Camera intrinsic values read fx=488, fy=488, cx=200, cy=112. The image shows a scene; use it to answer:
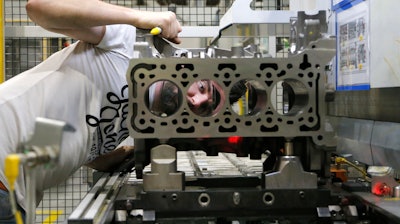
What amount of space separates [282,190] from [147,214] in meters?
0.29

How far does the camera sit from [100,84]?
1.39m

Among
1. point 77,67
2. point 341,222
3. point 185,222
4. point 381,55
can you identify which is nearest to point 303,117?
point 341,222

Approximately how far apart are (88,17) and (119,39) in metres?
0.17

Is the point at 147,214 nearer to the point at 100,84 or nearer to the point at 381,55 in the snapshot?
the point at 100,84

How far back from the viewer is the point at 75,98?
1.34m

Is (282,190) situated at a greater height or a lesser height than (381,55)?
lesser

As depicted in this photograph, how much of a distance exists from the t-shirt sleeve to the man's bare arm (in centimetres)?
2

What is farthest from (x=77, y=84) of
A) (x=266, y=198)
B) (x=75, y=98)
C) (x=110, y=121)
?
(x=266, y=198)

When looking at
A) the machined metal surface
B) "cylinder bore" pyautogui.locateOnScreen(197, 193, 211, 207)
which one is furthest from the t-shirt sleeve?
"cylinder bore" pyautogui.locateOnScreen(197, 193, 211, 207)

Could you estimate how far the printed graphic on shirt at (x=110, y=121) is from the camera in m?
1.40

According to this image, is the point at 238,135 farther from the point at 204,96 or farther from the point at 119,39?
the point at 119,39

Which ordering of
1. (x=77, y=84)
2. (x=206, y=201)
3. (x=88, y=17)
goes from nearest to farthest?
(x=206, y=201) < (x=88, y=17) < (x=77, y=84)

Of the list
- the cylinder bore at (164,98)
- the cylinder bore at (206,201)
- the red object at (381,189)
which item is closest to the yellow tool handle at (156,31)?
the cylinder bore at (164,98)

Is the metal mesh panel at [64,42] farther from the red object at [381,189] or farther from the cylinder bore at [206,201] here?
the cylinder bore at [206,201]
